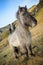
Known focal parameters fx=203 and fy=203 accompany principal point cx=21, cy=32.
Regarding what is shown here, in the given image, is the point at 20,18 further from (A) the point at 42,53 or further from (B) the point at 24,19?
(A) the point at 42,53

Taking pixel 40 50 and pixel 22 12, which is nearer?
pixel 22 12

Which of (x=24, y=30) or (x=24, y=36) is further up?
(x=24, y=30)

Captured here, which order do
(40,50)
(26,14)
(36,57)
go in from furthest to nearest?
1. (40,50)
2. (36,57)
3. (26,14)

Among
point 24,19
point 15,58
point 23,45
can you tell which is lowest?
point 15,58

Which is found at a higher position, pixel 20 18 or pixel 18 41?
pixel 20 18

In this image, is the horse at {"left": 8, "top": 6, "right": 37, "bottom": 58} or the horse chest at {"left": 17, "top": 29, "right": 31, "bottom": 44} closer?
the horse at {"left": 8, "top": 6, "right": 37, "bottom": 58}

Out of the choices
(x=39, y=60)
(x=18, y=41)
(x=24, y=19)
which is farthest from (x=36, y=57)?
(x=24, y=19)

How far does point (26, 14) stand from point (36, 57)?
2308 mm

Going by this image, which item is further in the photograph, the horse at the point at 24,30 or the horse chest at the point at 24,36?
the horse chest at the point at 24,36

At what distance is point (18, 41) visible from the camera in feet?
34.2

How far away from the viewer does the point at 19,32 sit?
10.4 metres

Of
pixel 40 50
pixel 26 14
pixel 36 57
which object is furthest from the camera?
pixel 40 50

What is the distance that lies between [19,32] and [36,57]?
5.05 feet

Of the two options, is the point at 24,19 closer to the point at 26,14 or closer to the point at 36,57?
the point at 26,14
